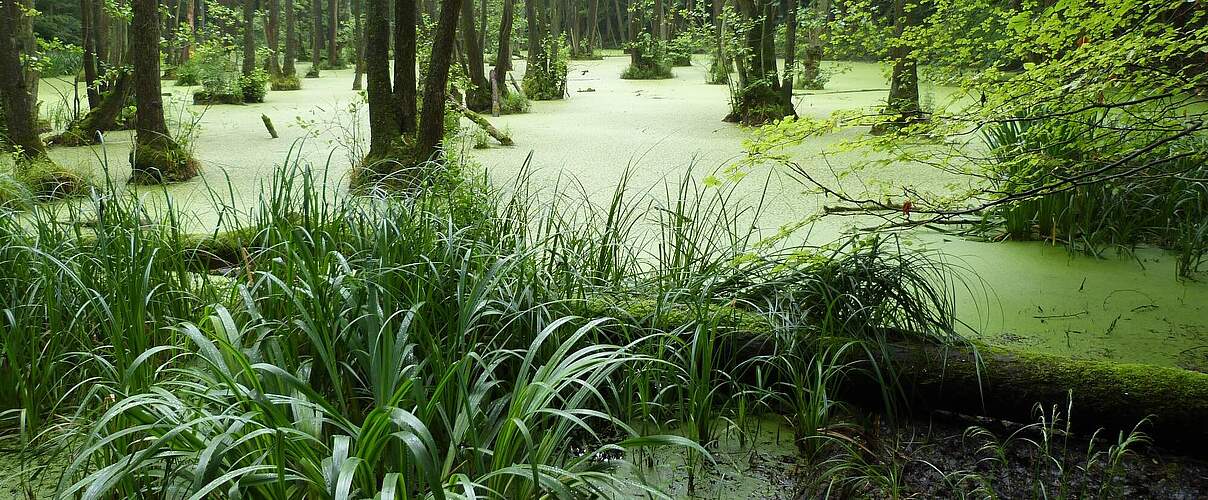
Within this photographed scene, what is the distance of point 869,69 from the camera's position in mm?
11922

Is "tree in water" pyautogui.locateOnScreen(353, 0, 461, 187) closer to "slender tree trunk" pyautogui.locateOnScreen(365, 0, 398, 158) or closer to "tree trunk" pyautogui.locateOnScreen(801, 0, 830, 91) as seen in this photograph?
"slender tree trunk" pyautogui.locateOnScreen(365, 0, 398, 158)

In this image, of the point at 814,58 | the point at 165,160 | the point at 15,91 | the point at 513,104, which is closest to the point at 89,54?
the point at 15,91

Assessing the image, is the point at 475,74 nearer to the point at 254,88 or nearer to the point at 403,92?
the point at 254,88

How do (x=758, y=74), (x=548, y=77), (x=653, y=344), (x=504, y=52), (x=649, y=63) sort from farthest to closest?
(x=649, y=63) < (x=548, y=77) < (x=504, y=52) < (x=758, y=74) < (x=653, y=344)

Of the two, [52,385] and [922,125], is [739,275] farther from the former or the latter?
[52,385]

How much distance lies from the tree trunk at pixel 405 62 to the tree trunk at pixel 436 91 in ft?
0.44

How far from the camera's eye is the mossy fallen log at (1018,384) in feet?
6.24

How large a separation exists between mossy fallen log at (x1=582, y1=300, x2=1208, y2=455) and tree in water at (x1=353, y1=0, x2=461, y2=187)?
2.44 m

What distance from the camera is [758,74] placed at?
7098mm

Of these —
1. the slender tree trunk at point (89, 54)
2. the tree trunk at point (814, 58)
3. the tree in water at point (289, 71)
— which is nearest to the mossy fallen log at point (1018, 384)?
the slender tree trunk at point (89, 54)

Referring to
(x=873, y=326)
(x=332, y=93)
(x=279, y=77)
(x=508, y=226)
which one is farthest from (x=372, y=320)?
(x=279, y=77)

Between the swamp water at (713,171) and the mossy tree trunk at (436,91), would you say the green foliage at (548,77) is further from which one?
the mossy tree trunk at (436,91)

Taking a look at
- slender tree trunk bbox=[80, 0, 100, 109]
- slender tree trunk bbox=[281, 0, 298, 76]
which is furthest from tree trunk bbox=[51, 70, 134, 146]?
slender tree trunk bbox=[281, 0, 298, 76]

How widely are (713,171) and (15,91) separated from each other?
369 cm
